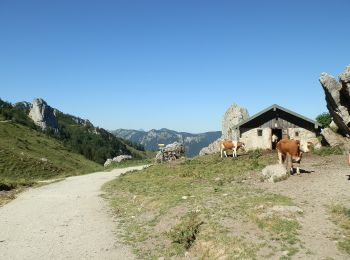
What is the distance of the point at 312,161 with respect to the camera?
31.6 metres

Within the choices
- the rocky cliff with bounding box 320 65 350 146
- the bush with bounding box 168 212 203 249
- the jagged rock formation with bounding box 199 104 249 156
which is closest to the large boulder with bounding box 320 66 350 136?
the rocky cliff with bounding box 320 65 350 146

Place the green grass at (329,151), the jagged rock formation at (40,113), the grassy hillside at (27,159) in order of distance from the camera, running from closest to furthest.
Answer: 1. the green grass at (329,151)
2. the grassy hillside at (27,159)
3. the jagged rock formation at (40,113)

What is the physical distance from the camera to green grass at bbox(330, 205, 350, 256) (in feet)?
38.3

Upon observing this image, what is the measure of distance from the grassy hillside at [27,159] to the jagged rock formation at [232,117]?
76.9 ft

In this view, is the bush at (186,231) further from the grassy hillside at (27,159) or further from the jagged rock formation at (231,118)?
the jagged rock formation at (231,118)

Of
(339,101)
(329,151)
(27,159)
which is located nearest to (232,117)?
(339,101)

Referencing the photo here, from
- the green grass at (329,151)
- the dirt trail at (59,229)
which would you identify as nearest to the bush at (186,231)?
the dirt trail at (59,229)

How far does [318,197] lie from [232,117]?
52867 mm

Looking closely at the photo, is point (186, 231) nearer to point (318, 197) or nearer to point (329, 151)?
point (318, 197)

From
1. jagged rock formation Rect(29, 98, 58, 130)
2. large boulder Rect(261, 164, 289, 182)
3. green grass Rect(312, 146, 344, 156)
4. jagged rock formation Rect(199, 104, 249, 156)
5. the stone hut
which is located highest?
jagged rock formation Rect(29, 98, 58, 130)

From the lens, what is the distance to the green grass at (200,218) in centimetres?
1287

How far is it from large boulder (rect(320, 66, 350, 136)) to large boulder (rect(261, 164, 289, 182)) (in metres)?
14.6

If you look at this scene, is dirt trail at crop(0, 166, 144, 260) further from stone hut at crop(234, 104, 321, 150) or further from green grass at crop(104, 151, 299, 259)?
stone hut at crop(234, 104, 321, 150)

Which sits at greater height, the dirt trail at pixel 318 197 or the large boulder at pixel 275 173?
the large boulder at pixel 275 173
